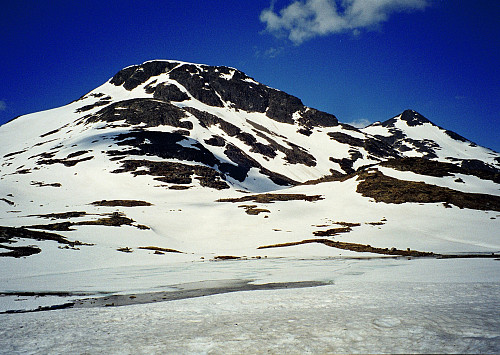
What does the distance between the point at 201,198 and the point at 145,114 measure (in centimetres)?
8051

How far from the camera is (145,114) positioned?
14075cm

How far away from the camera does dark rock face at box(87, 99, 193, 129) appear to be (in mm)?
137500

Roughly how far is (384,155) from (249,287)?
167m

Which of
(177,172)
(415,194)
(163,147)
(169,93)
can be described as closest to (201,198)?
(177,172)

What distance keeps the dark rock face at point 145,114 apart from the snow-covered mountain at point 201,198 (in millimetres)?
628

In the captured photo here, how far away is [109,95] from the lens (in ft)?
641

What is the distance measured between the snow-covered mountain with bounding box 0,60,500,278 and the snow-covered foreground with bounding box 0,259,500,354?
1479cm

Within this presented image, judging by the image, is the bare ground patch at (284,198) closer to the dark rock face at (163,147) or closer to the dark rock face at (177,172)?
the dark rock face at (177,172)

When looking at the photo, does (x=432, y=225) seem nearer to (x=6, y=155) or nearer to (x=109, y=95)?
(x=6, y=155)

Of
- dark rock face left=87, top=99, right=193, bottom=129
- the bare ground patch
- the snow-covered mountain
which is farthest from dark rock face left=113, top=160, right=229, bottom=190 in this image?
dark rock face left=87, top=99, right=193, bottom=129

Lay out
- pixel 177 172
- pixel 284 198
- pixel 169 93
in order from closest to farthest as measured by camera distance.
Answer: pixel 284 198, pixel 177 172, pixel 169 93

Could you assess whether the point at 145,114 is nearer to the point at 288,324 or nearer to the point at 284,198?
the point at 284,198

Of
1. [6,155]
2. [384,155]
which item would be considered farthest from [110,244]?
[384,155]

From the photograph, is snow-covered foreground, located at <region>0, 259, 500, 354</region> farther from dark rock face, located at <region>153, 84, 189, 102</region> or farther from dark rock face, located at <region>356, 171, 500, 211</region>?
dark rock face, located at <region>153, 84, 189, 102</region>
